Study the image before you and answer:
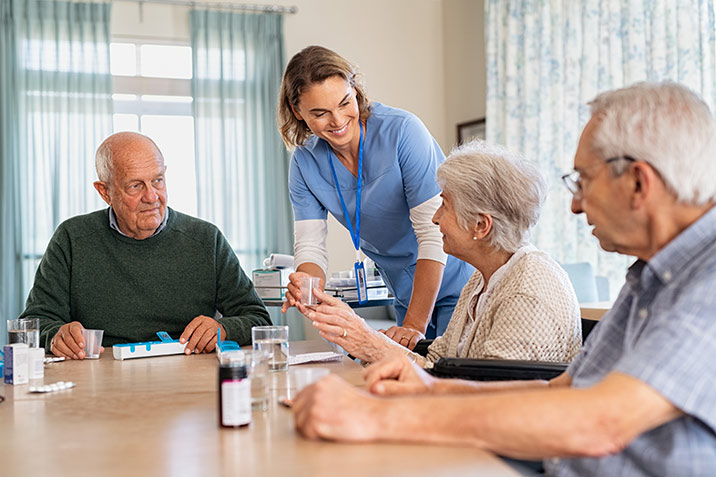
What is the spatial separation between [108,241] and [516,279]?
1486 millimetres

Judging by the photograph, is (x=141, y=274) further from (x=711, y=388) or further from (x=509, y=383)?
(x=711, y=388)

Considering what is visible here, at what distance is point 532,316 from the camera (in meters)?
1.68

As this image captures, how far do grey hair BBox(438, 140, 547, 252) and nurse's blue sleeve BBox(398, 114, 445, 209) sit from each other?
56cm

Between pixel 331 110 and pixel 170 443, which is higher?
pixel 331 110

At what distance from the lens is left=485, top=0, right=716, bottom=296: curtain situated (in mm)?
4055

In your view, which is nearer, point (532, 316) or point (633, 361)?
→ point (633, 361)

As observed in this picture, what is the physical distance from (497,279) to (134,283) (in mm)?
1302

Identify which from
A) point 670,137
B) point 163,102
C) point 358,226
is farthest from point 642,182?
point 163,102

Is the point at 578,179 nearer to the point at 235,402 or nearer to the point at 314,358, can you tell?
the point at 235,402

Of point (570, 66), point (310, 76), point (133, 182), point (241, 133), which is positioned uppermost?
point (570, 66)

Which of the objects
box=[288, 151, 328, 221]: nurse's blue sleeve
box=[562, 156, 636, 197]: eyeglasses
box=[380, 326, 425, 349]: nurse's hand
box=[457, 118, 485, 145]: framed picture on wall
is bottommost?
box=[380, 326, 425, 349]: nurse's hand

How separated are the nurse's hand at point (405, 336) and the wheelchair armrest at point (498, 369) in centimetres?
63

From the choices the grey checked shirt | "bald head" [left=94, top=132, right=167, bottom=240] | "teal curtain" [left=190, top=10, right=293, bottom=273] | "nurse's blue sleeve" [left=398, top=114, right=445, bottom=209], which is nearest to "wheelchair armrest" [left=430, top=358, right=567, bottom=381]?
the grey checked shirt

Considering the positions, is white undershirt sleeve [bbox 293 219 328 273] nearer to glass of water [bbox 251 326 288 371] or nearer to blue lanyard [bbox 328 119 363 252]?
blue lanyard [bbox 328 119 363 252]
